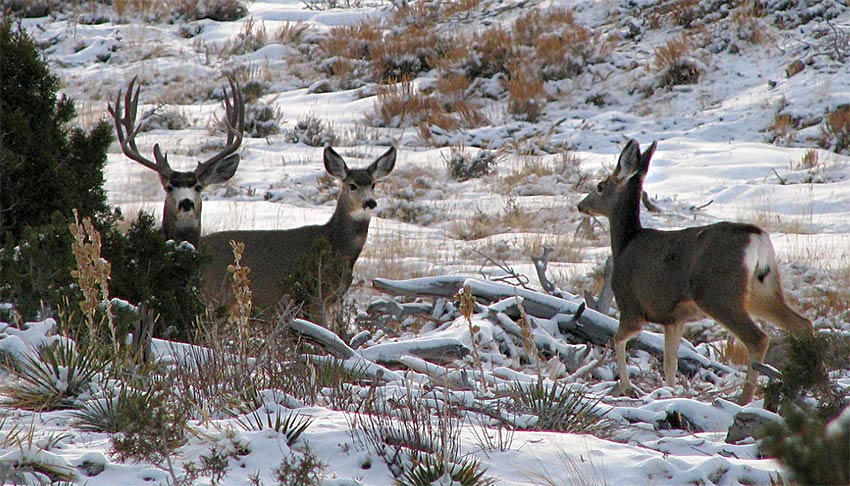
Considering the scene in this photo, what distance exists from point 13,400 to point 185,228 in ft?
13.2

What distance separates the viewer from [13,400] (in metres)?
4.56

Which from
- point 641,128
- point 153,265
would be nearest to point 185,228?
point 153,265

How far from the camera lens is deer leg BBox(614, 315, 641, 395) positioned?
22.6 feet

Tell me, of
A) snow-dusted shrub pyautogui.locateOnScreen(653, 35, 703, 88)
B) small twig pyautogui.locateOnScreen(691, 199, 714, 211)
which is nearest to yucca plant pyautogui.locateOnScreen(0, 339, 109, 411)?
small twig pyautogui.locateOnScreen(691, 199, 714, 211)

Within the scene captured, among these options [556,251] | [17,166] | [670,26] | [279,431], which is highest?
[670,26]

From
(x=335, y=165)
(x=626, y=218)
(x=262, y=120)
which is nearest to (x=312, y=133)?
(x=262, y=120)

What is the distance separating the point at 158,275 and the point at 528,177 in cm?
815

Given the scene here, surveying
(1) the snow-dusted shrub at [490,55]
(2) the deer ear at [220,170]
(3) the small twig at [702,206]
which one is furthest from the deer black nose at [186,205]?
(1) the snow-dusted shrub at [490,55]

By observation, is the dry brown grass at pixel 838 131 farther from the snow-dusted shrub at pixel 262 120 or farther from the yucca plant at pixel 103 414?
the yucca plant at pixel 103 414

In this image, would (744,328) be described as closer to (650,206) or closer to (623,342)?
(623,342)

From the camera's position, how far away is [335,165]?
9914 mm

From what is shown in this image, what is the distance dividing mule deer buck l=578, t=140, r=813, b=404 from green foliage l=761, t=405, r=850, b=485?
14.2ft

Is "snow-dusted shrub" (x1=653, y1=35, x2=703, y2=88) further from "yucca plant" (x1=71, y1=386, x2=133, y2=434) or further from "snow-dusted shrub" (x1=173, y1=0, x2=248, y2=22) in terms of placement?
"yucca plant" (x1=71, y1=386, x2=133, y2=434)

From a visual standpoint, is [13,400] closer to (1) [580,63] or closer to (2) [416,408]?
(2) [416,408]
